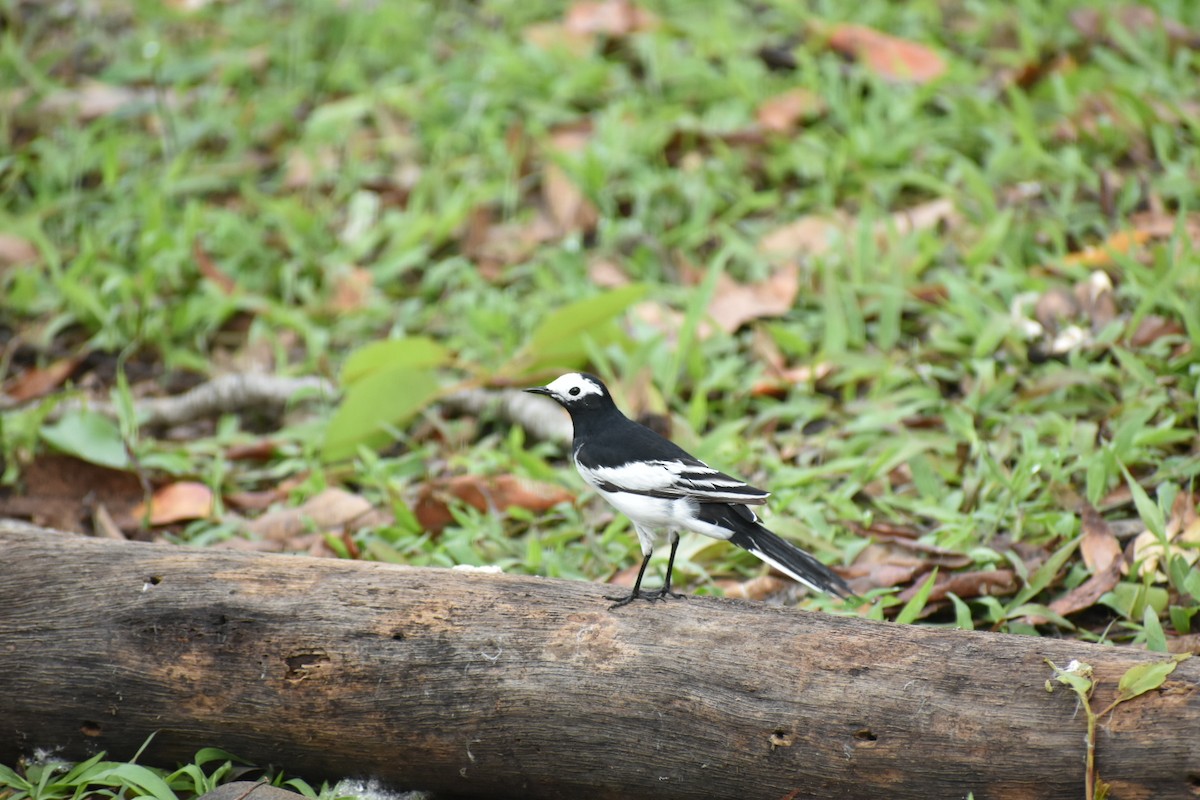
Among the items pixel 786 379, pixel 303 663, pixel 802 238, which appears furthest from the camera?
pixel 802 238

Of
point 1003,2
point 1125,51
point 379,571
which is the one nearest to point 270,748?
point 379,571

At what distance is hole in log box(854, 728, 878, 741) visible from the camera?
9.16 feet

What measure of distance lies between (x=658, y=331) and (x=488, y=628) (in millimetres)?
2845

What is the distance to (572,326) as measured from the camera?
18.5 ft

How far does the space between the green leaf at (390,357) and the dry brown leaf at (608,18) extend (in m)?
3.29

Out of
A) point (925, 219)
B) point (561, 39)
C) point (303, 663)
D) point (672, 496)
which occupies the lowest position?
point (925, 219)

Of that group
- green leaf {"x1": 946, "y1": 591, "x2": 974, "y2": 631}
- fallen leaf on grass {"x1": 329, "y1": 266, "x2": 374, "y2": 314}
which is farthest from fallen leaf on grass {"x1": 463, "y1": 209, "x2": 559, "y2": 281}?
green leaf {"x1": 946, "y1": 591, "x2": 974, "y2": 631}

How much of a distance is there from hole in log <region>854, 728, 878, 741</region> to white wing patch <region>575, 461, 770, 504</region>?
2.30 ft

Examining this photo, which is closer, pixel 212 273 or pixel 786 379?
pixel 786 379

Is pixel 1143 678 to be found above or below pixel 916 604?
above

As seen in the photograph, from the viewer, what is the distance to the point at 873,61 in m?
7.45

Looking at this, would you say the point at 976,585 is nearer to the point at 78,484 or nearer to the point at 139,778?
the point at 139,778

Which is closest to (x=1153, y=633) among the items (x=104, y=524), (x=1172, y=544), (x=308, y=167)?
(x=1172, y=544)

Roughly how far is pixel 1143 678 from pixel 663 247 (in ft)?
14.0
